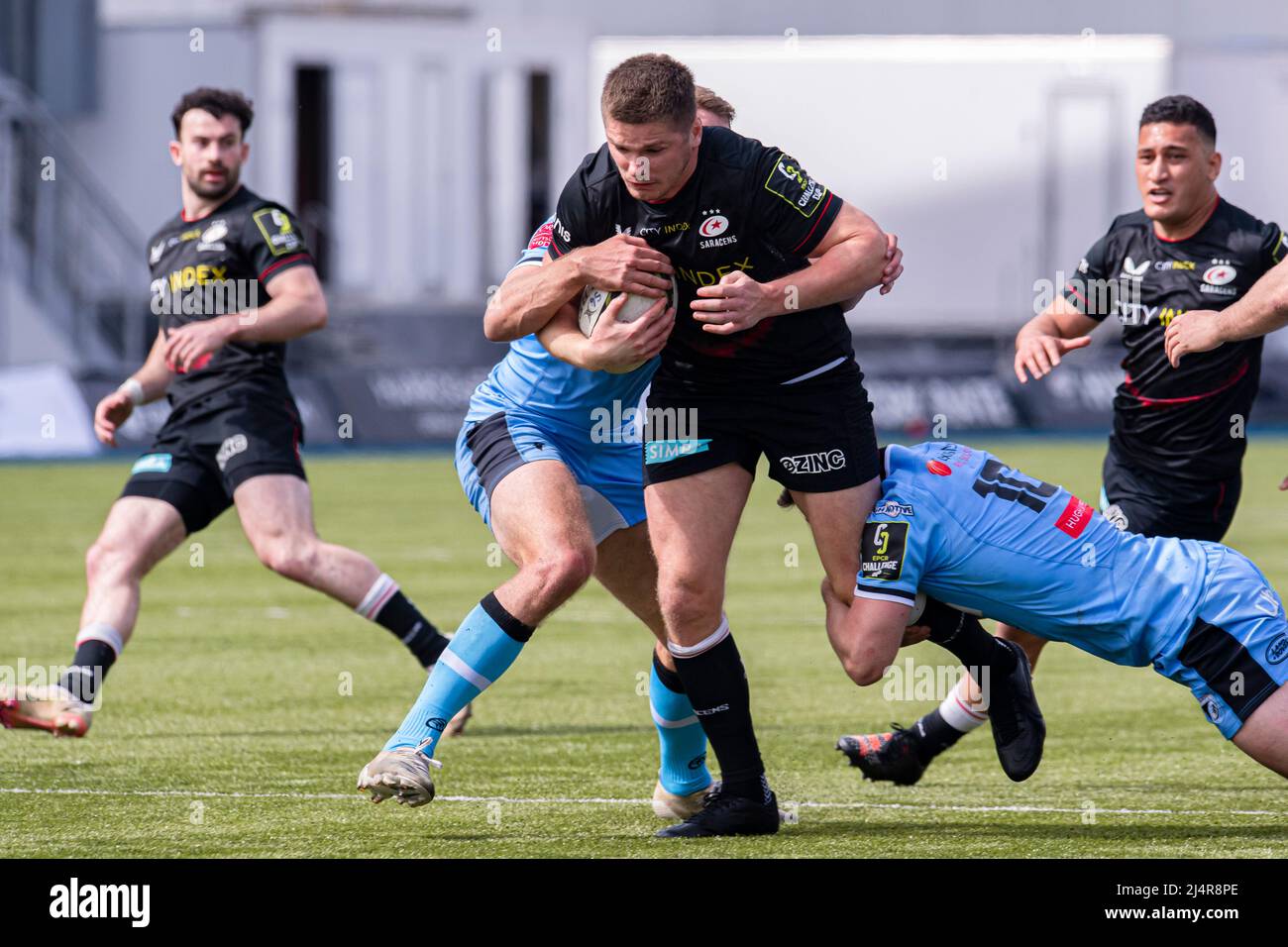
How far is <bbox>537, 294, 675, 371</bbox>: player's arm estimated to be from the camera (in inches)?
223

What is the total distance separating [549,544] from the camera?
577 centimetres

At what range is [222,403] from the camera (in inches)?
305

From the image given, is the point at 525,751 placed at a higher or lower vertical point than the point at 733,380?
lower

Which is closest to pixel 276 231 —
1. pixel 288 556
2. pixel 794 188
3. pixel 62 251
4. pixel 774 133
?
pixel 288 556

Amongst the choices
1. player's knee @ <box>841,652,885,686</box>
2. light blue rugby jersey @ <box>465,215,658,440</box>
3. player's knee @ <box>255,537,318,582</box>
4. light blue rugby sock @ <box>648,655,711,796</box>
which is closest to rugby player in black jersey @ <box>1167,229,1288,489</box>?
player's knee @ <box>841,652,885,686</box>

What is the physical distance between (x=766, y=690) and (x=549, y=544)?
10.9 feet

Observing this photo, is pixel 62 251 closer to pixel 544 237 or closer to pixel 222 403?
pixel 222 403

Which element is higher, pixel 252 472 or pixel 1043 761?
pixel 252 472

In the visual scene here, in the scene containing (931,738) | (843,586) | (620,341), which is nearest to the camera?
(620,341)

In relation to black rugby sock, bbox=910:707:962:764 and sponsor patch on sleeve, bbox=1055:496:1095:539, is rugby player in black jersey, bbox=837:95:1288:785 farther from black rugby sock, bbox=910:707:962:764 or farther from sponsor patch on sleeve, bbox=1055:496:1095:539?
sponsor patch on sleeve, bbox=1055:496:1095:539

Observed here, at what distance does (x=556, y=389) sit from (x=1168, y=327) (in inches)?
84.4

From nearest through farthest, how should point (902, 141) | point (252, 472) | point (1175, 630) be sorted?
point (1175, 630) → point (252, 472) → point (902, 141)
